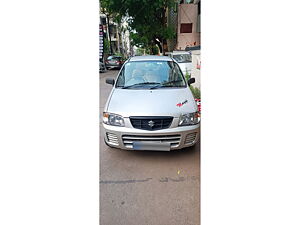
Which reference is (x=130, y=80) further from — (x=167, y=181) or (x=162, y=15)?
(x=162, y=15)

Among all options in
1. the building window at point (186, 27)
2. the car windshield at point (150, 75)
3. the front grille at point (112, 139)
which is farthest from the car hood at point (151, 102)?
the building window at point (186, 27)

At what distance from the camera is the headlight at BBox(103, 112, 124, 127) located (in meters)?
2.70

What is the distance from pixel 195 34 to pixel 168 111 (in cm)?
1271

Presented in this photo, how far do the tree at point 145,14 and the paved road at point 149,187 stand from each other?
33.8 ft

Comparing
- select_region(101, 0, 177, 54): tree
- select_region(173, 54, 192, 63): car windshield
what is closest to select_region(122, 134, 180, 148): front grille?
select_region(173, 54, 192, 63): car windshield

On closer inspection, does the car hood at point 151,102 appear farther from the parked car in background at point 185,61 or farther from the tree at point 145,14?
the tree at point 145,14

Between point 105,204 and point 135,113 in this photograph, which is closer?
point 105,204

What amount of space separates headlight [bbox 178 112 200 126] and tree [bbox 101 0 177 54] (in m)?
10.1

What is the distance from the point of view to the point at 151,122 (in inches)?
103

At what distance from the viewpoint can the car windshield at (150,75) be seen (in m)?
3.37

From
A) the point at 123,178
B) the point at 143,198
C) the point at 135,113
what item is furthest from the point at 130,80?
the point at 143,198

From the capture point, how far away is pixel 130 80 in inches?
138

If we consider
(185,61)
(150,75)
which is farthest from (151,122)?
(185,61)

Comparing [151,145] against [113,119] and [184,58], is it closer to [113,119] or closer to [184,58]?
[113,119]
